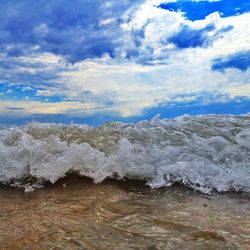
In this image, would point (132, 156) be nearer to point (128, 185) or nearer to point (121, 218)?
point (128, 185)

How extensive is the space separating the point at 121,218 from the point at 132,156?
194 cm

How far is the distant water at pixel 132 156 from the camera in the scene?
4.75 m

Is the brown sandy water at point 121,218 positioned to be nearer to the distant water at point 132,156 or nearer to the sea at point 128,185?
the sea at point 128,185

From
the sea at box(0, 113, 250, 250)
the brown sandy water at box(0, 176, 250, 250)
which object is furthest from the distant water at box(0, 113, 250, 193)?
the brown sandy water at box(0, 176, 250, 250)

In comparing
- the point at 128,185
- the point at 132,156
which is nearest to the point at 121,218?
the point at 128,185

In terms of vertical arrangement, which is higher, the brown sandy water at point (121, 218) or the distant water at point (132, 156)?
the distant water at point (132, 156)

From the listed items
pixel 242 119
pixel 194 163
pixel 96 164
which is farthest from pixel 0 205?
pixel 242 119

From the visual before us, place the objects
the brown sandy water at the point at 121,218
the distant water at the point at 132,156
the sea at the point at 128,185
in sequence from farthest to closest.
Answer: the distant water at the point at 132,156 < the sea at the point at 128,185 < the brown sandy water at the point at 121,218

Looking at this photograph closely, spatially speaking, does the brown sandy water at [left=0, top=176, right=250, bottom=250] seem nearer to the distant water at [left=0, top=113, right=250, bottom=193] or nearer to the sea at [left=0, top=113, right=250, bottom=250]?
the sea at [left=0, top=113, right=250, bottom=250]

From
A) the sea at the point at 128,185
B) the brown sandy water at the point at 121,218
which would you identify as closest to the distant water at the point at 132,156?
the sea at the point at 128,185

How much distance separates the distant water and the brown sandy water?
0.32 m

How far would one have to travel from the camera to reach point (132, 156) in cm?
510

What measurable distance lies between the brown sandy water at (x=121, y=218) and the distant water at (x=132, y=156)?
1.04 ft

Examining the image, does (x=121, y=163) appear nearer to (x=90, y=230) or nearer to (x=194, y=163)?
(x=194, y=163)
